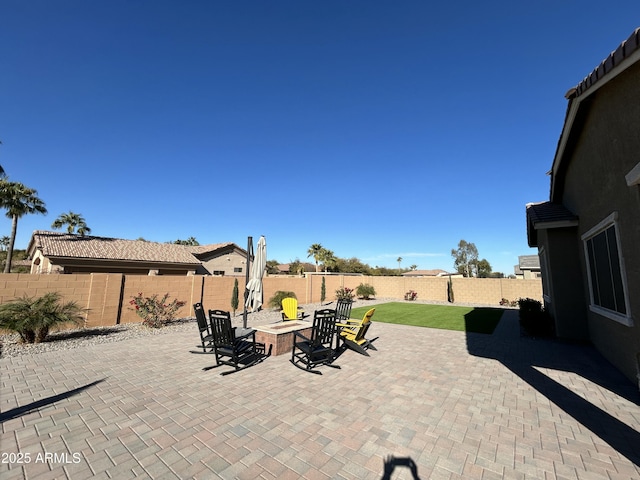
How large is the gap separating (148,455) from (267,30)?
1267cm

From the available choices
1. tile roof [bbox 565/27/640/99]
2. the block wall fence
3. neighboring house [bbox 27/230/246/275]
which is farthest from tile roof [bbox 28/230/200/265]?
tile roof [bbox 565/27/640/99]

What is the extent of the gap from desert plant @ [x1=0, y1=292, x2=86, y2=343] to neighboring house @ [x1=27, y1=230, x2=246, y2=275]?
14.4 metres

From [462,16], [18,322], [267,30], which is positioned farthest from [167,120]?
[462,16]

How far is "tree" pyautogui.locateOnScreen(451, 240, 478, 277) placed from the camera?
66.7m

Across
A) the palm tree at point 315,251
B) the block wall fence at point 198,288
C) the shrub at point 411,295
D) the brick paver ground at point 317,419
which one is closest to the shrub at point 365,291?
the block wall fence at point 198,288

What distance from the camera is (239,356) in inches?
232

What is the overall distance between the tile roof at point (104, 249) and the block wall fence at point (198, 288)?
12.2 m

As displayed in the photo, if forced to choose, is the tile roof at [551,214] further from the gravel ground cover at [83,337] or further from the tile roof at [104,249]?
the tile roof at [104,249]

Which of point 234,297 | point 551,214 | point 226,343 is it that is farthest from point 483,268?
point 226,343

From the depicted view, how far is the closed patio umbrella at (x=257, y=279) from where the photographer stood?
8.98m

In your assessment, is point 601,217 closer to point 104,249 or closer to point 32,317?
point 32,317

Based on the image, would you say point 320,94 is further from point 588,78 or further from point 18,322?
point 18,322

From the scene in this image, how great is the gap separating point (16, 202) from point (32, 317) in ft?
64.1

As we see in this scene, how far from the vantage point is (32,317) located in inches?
284
